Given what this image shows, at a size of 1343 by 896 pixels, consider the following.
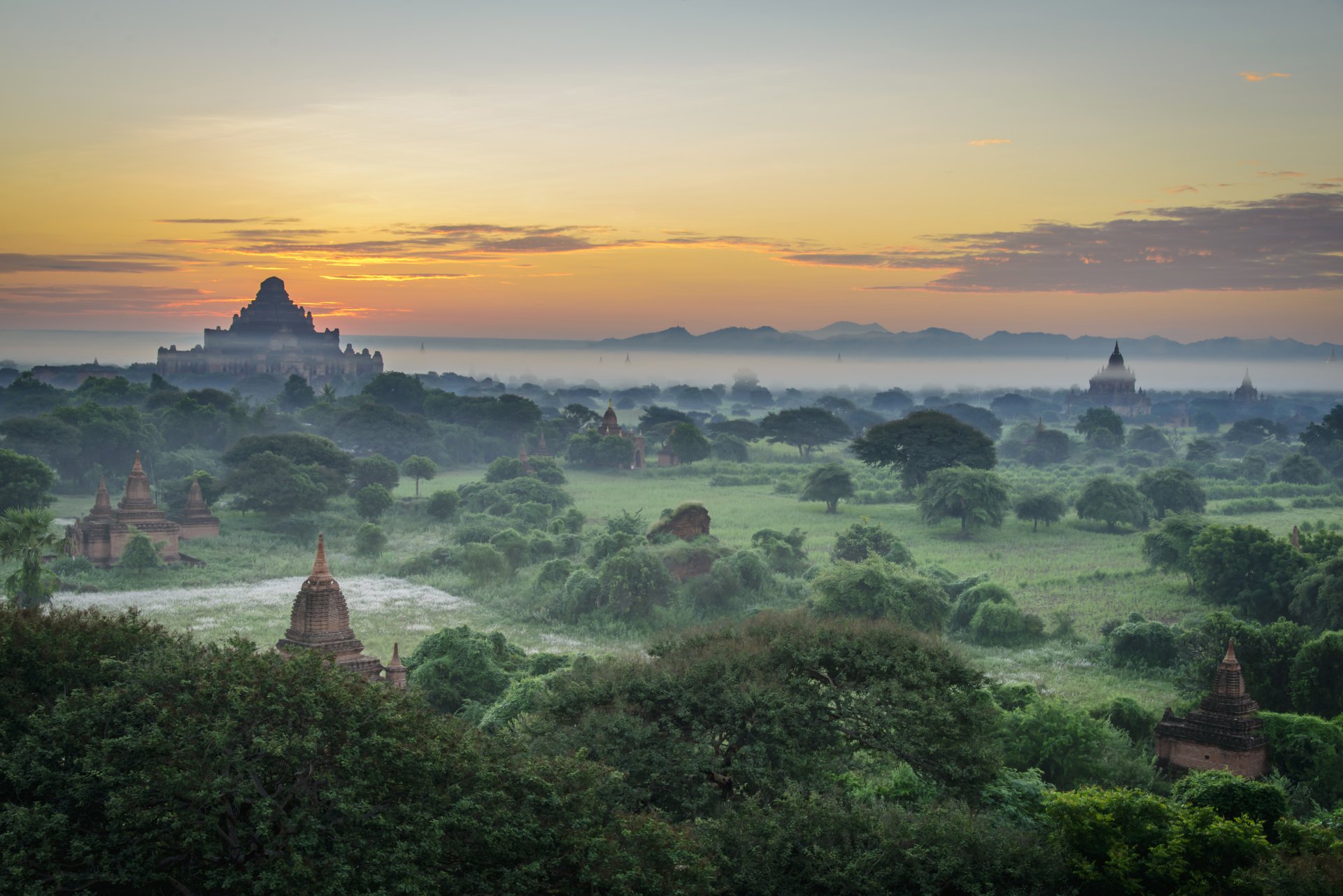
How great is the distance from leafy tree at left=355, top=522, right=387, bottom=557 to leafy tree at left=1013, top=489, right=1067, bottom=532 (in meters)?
28.1

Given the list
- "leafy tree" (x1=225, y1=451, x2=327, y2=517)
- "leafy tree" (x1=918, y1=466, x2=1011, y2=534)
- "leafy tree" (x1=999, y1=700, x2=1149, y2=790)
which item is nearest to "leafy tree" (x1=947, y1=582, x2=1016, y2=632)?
"leafy tree" (x1=999, y1=700, x2=1149, y2=790)

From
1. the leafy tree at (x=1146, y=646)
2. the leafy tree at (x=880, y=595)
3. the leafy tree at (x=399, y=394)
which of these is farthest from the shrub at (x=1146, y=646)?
the leafy tree at (x=399, y=394)

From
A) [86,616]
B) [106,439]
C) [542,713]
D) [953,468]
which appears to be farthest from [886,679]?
[106,439]

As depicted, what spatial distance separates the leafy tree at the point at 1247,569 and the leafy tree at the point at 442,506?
31900mm

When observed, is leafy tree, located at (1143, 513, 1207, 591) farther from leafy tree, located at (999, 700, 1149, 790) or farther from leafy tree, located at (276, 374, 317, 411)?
leafy tree, located at (276, 374, 317, 411)

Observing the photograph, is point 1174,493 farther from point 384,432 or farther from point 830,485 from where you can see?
point 384,432

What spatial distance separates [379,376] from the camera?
97.3 metres

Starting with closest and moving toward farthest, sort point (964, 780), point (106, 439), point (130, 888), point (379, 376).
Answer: point (130, 888) < point (964, 780) < point (106, 439) < point (379, 376)

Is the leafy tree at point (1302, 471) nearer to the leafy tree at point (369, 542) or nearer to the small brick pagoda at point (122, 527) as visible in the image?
the leafy tree at point (369, 542)

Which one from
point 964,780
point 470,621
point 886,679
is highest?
point 886,679

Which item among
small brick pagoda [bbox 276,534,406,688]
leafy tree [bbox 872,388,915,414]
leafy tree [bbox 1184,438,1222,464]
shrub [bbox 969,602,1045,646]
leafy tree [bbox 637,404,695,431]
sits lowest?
leafy tree [bbox 872,388,915,414]

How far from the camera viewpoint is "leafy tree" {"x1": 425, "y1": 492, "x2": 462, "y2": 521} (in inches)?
2136

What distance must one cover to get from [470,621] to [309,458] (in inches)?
971

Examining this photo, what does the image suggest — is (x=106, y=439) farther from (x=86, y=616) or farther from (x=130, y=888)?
(x=130, y=888)
